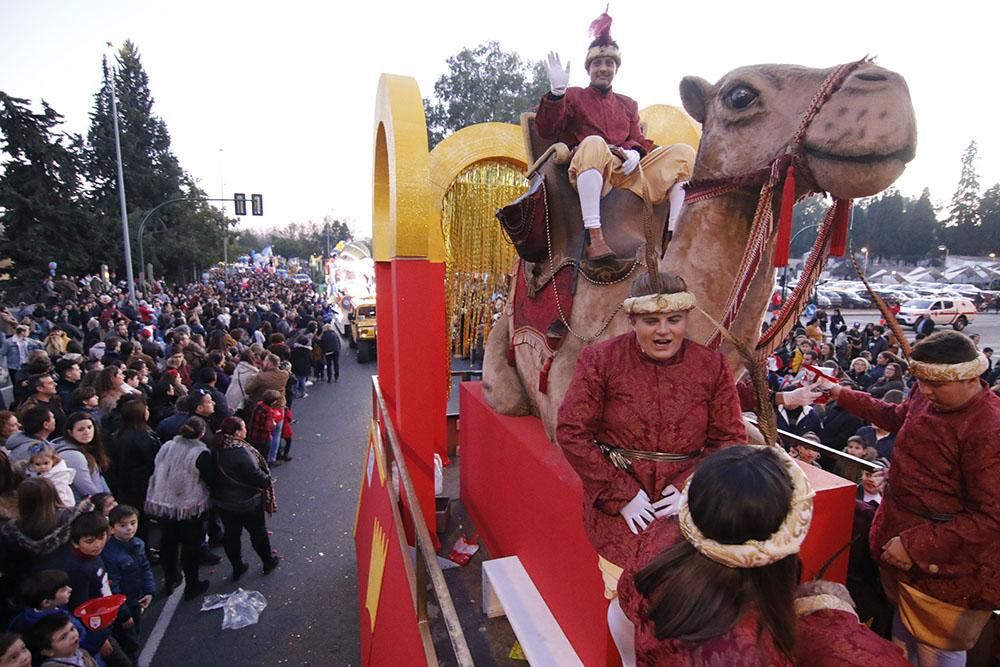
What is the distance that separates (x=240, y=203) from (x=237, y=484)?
22.3m

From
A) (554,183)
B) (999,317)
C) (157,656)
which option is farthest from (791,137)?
(999,317)

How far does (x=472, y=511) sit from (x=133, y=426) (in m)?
3.12

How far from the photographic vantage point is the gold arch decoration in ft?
17.0

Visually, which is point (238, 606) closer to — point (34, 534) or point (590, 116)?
point (34, 534)

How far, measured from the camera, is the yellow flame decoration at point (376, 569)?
3.51m

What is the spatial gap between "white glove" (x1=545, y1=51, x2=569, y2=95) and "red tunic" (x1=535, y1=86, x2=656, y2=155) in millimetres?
52

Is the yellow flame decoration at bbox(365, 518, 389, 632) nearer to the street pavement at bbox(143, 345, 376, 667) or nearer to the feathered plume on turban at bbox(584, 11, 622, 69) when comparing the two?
the street pavement at bbox(143, 345, 376, 667)

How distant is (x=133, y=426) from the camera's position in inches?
193

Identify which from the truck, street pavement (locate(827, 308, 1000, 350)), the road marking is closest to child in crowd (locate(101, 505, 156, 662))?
the road marking

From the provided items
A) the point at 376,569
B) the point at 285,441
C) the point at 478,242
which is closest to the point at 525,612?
the point at 376,569

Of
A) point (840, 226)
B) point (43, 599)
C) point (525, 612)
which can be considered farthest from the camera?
point (525, 612)

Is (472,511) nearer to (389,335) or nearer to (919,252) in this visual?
(389,335)

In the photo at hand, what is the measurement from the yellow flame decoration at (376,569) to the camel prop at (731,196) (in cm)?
133

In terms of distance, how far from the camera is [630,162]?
3.07 m
